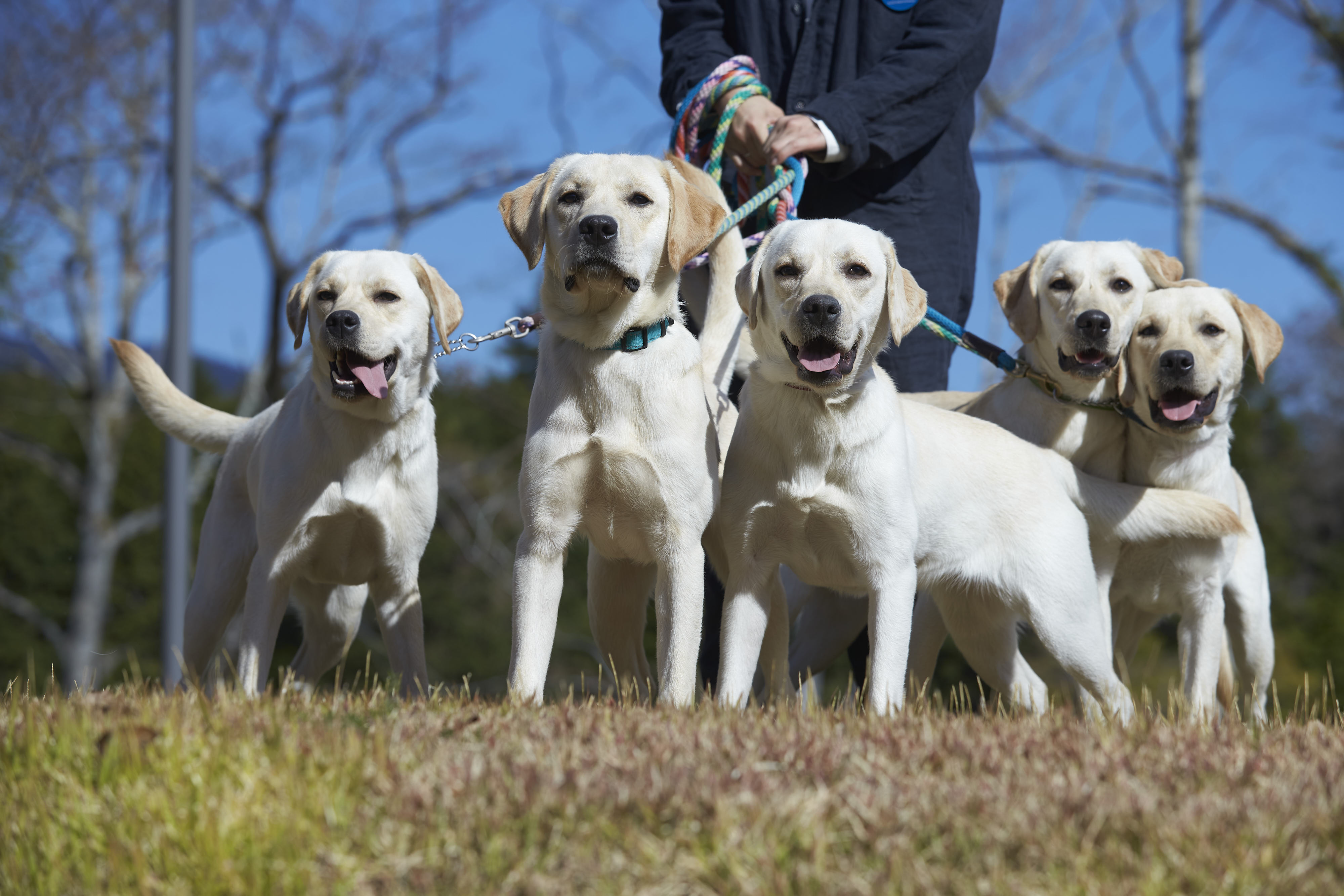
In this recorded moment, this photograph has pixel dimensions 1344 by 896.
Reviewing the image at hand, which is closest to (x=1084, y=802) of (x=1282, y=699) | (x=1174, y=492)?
(x=1174, y=492)

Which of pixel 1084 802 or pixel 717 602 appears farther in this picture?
pixel 717 602

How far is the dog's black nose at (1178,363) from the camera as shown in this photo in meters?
4.95

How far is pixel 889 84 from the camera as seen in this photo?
5.03 meters

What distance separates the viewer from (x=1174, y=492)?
4.91 meters

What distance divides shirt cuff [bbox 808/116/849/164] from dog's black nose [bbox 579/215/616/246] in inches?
47.6

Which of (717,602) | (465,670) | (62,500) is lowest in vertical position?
(465,670)

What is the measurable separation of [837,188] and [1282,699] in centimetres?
1457

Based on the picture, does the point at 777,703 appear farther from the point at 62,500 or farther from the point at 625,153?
the point at 62,500

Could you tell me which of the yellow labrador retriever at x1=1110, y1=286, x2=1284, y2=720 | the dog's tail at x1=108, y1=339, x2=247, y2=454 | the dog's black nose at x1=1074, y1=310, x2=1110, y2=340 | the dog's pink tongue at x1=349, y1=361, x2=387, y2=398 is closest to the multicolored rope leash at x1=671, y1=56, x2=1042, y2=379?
the dog's black nose at x1=1074, y1=310, x2=1110, y2=340

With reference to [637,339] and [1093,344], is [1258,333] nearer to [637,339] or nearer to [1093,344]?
[1093,344]

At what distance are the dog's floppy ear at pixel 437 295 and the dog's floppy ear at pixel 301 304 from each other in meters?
0.36

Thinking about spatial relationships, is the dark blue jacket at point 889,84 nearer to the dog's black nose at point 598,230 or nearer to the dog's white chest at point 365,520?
the dog's black nose at point 598,230

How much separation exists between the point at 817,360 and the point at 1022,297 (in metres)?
1.81

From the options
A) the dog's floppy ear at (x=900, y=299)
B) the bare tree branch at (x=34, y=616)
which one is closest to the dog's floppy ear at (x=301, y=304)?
the dog's floppy ear at (x=900, y=299)
